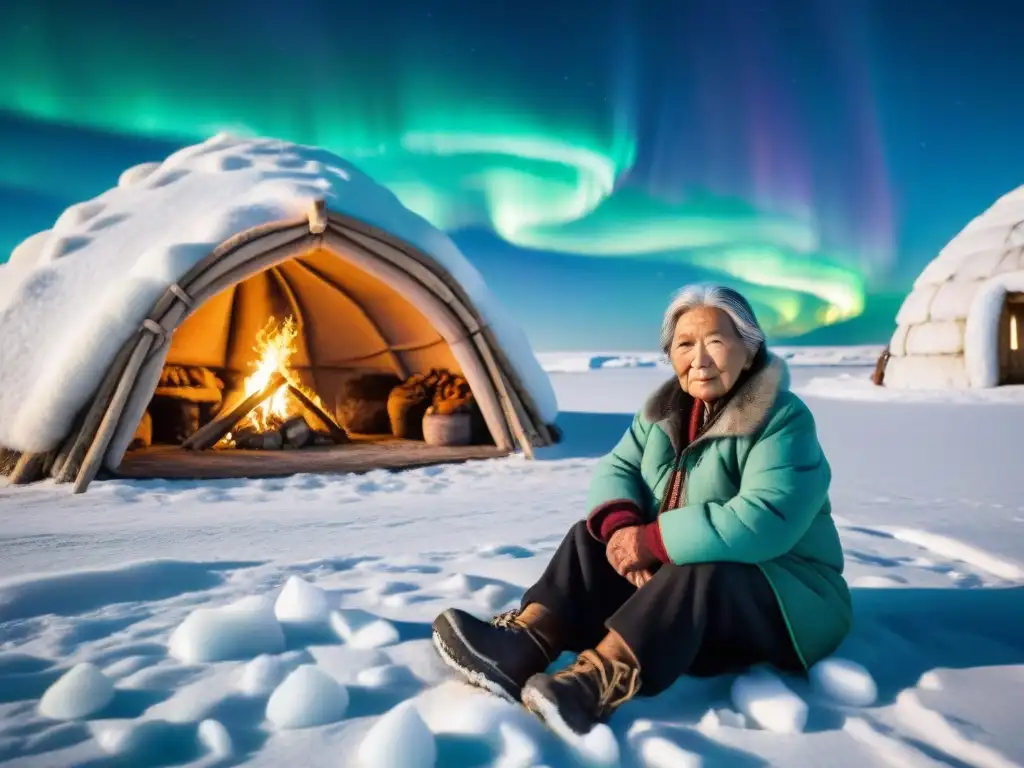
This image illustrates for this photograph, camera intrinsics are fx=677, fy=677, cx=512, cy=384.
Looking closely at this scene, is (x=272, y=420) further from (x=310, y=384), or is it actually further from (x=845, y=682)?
(x=845, y=682)

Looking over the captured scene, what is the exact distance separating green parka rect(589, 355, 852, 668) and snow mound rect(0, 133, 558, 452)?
3638 mm

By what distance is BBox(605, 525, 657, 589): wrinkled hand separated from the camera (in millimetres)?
1461

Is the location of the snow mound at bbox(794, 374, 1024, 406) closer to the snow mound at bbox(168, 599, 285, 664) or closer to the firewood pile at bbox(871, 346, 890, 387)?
the firewood pile at bbox(871, 346, 890, 387)

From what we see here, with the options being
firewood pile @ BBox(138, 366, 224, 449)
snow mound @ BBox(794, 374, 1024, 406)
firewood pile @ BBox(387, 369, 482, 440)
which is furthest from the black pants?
snow mound @ BBox(794, 374, 1024, 406)

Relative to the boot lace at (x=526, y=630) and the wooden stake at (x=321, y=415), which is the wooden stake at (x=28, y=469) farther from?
the boot lace at (x=526, y=630)

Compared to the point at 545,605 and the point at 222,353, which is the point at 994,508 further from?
the point at 222,353

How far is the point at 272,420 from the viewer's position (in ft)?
21.2

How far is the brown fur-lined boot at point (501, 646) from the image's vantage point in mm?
1427

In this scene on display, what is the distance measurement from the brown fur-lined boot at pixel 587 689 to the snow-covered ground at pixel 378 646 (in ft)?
0.14

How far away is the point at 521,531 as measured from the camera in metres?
3.05

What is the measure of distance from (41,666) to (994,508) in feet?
13.7

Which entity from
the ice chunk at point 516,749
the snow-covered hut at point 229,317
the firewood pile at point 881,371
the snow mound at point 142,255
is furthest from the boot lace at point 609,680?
the firewood pile at point 881,371

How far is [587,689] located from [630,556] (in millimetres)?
297

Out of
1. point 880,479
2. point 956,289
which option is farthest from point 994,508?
point 956,289
